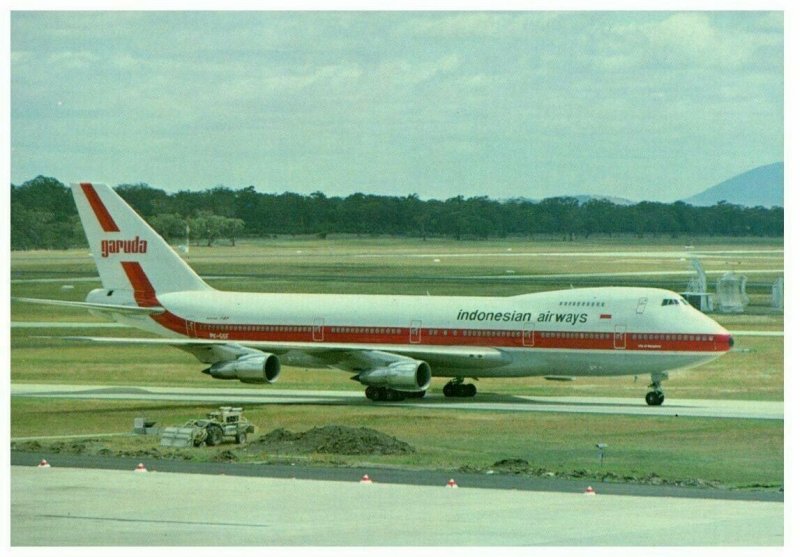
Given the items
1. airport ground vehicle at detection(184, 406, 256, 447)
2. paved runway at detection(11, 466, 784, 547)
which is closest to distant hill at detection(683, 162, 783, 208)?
airport ground vehicle at detection(184, 406, 256, 447)

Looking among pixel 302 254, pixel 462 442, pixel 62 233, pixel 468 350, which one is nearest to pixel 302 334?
pixel 468 350

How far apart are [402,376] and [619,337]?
7.67 meters

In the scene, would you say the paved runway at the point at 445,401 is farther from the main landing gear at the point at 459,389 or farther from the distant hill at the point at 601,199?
the distant hill at the point at 601,199

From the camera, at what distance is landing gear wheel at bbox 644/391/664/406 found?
56094 mm

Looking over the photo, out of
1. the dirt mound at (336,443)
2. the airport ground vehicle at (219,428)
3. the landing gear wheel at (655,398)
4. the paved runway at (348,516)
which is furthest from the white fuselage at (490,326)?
the paved runway at (348,516)

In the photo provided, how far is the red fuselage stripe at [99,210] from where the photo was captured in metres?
63.8

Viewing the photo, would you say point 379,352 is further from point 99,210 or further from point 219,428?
point 99,210

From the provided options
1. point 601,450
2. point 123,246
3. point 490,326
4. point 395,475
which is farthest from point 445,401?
point 395,475

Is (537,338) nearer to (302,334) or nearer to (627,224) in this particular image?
(302,334)

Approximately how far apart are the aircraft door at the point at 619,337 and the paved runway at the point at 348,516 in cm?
1898

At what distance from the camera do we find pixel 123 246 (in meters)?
64.3

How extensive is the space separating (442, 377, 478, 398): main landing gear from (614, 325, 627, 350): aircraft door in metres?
6.62

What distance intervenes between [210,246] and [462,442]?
40.8 m

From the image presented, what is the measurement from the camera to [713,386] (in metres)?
64.1
